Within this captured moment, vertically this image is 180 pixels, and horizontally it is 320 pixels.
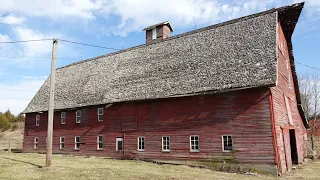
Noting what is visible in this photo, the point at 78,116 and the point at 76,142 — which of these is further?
the point at 78,116

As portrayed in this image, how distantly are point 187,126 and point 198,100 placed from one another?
196 cm

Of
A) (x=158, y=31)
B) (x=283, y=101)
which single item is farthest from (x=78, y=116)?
(x=283, y=101)

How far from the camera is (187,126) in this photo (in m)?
19.8

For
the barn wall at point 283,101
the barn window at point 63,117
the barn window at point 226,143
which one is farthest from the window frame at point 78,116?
the barn wall at point 283,101

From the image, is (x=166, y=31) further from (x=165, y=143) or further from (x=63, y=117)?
(x=165, y=143)

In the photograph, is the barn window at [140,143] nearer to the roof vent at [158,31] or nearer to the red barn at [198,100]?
the red barn at [198,100]

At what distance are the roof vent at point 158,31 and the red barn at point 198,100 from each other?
3785 mm

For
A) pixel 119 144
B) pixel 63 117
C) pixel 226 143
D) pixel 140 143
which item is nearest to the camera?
pixel 226 143

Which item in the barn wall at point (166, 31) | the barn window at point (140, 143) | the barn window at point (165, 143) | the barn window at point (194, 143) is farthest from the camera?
the barn wall at point (166, 31)

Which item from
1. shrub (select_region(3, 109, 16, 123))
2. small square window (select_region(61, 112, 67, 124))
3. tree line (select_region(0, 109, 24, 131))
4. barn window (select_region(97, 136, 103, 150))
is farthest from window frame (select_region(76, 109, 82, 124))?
shrub (select_region(3, 109, 16, 123))

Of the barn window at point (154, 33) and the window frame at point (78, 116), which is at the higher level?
the barn window at point (154, 33)

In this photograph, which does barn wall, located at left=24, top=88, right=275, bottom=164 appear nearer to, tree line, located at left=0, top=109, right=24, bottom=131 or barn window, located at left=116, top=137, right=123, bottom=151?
barn window, located at left=116, top=137, right=123, bottom=151

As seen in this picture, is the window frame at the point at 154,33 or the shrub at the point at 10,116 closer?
the window frame at the point at 154,33

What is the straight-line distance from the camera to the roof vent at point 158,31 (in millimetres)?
31000
